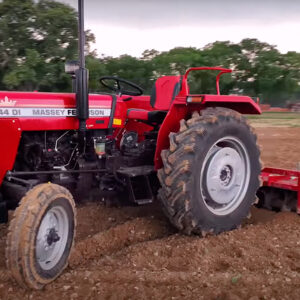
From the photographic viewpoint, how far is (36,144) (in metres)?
3.47

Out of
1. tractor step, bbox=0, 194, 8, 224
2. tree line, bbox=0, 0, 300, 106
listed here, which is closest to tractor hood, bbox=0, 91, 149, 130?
tractor step, bbox=0, 194, 8, 224

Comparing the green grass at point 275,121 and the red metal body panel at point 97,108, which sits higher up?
the red metal body panel at point 97,108

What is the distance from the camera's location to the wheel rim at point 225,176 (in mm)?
3736

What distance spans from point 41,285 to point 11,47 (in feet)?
45.9

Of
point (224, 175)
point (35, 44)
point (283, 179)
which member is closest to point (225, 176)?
point (224, 175)

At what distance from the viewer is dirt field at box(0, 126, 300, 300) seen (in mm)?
2588

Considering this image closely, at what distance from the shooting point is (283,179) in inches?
176

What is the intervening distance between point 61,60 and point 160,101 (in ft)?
38.3

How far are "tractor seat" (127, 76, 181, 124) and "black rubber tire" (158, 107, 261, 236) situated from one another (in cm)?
46

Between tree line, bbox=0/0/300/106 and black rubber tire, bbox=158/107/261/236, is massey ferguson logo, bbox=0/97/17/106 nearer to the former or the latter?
black rubber tire, bbox=158/107/261/236

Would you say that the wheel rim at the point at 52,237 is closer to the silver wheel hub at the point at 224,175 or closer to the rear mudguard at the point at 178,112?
the rear mudguard at the point at 178,112

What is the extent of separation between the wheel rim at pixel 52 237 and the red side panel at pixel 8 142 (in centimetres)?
55

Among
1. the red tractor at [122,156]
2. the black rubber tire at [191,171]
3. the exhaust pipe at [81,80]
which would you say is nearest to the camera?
the red tractor at [122,156]

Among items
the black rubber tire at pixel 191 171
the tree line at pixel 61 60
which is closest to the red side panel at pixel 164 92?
the black rubber tire at pixel 191 171
